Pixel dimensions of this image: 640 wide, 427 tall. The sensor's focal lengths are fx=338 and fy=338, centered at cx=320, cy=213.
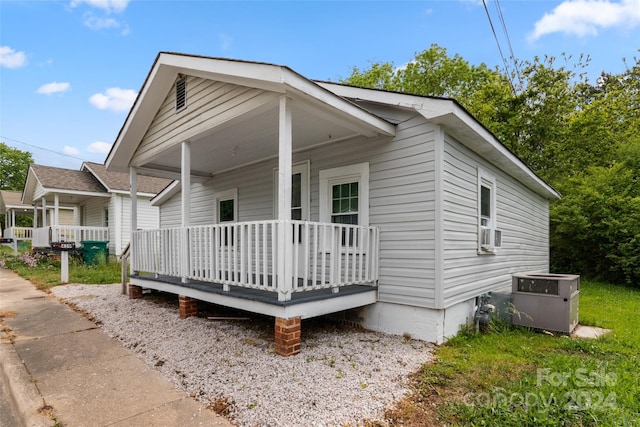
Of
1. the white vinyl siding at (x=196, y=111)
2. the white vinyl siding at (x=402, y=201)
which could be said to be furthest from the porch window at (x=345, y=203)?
the white vinyl siding at (x=196, y=111)

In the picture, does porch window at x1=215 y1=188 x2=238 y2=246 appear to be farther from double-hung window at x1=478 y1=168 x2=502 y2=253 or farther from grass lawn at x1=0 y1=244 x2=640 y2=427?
grass lawn at x1=0 y1=244 x2=640 y2=427

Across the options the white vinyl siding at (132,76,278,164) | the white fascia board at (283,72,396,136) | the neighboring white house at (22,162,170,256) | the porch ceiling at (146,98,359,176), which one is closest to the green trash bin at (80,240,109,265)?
the neighboring white house at (22,162,170,256)

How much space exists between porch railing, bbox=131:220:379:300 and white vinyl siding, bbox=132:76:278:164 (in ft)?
5.16

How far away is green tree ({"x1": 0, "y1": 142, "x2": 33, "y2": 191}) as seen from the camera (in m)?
43.0

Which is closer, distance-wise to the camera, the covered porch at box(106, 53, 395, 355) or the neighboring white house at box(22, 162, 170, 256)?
the covered porch at box(106, 53, 395, 355)

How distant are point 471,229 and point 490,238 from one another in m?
1.04

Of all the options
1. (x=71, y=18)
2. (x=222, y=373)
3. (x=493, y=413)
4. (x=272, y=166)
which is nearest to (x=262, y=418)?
(x=222, y=373)

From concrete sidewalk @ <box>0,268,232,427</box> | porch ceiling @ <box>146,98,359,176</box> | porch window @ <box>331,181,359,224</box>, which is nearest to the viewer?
concrete sidewalk @ <box>0,268,232,427</box>

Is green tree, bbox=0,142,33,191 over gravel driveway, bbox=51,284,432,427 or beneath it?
over

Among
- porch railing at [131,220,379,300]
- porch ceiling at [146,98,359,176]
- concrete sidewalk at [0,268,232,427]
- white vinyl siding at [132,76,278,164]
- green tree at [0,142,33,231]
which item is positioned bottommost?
concrete sidewalk at [0,268,232,427]

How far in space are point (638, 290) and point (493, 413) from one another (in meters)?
11.4

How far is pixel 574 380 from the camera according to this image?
3207mm

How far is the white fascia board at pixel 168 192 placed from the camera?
10.1 metres

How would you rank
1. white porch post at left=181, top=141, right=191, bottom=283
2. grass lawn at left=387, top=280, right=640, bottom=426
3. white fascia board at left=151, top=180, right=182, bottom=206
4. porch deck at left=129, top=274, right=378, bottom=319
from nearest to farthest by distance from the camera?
grass lawn at left=387, top=280, right=640, bottom=426 → porch deck at left=129, top=274, right=378, bottom=319 → white porch post at left=181, top=141, right=191, bottom=283 → white fascia board at left=151, top=180, right=182, bottom=206
